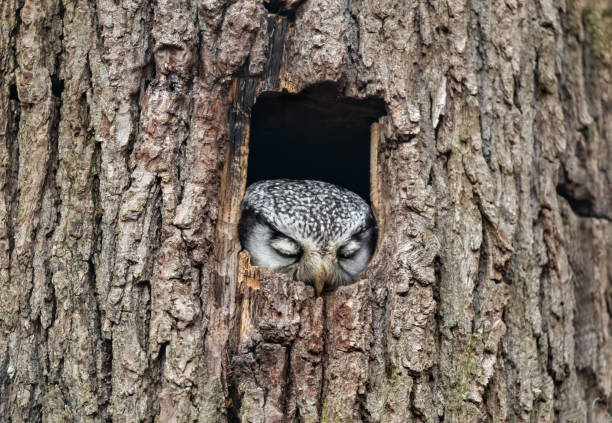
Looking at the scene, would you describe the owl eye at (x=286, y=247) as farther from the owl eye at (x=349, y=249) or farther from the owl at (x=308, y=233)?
the owl eye at (x=349, y=249)

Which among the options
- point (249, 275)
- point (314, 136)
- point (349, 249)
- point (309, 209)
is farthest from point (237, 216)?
point (314, 136)

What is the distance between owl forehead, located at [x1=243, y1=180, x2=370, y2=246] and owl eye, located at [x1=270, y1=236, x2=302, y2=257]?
0.13 feet

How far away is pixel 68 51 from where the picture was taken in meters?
2.71

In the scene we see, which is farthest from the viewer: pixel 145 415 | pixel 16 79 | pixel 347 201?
pixel 347 201

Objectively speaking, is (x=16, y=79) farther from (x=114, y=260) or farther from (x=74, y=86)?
(x=114, y=260)

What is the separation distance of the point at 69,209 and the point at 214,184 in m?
0.62

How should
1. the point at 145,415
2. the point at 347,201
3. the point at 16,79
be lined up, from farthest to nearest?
the point at 347,201 < the point at 16,79 < the point at 145,415

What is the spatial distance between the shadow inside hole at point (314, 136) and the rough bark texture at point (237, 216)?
226mm

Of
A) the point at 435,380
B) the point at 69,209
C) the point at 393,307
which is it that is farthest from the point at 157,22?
the point at 435,380

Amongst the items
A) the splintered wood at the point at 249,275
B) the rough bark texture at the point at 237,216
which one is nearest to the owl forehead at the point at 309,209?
the rough bark texture at the point at 237,216

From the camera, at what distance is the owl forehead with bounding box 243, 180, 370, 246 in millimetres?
3123

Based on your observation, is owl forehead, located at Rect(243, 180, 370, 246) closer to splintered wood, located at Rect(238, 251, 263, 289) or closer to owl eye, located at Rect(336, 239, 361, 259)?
owl eye, located at Rect(336, 239, 361, 259)

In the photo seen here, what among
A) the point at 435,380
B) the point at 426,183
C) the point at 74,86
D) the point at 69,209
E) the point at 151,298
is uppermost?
the point at 74,86

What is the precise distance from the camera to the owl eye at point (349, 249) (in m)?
3.17
